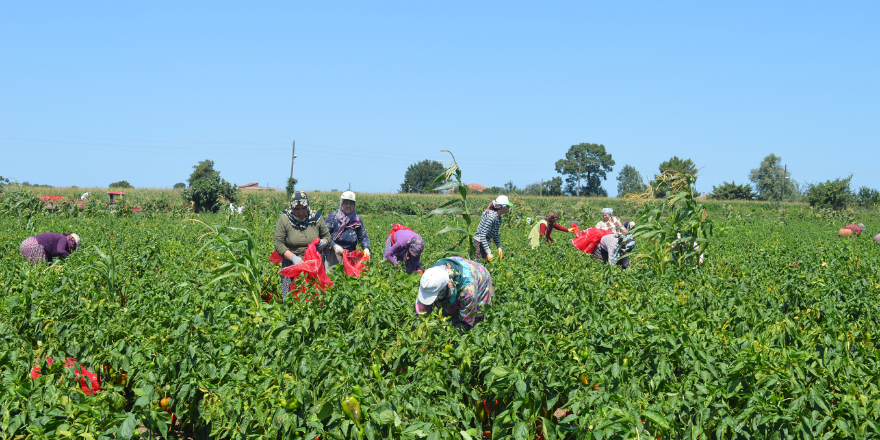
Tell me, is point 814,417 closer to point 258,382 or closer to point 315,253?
point 258,382

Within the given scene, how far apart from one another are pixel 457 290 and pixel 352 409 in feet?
5.21

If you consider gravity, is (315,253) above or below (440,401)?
above

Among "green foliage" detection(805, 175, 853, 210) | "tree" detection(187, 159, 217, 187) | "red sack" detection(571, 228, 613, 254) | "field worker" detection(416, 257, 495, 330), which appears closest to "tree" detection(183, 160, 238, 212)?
"red sack" detection(571, 228, 613, 254)

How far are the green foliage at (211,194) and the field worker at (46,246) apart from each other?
20275 mm

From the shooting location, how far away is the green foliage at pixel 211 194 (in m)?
27.7

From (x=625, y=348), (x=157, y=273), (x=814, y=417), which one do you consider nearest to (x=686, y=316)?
(x=625, y=348)

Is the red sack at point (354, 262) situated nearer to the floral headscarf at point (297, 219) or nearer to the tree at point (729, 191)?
the floral headscarf at point (297, 219)

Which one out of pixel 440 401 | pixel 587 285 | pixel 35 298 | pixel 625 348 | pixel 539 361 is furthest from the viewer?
pixel 587 285

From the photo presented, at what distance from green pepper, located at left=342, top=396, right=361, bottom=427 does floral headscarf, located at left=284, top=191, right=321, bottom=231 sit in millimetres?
3464

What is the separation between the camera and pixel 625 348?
11.1 feet

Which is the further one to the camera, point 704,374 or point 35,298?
point 35,298

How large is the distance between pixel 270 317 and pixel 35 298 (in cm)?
201

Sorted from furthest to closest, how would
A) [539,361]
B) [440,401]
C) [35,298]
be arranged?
1. [35,298]
2. [539,361]
3. [440,401]

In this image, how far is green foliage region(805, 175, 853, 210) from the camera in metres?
37.1
